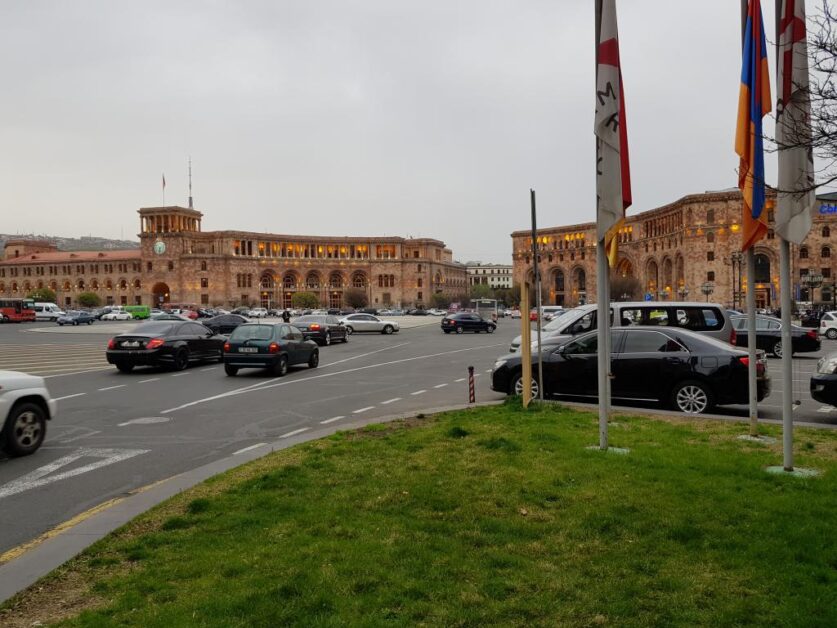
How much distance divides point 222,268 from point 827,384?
134 meters

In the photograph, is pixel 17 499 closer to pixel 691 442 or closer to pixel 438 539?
pixel 438 539

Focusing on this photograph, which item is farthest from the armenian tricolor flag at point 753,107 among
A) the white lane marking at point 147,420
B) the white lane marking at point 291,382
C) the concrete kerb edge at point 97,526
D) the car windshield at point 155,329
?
the car windshield at point 155,329

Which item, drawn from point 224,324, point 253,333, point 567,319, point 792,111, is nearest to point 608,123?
point 792,111

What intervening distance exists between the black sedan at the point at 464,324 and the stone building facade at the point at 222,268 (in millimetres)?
98300

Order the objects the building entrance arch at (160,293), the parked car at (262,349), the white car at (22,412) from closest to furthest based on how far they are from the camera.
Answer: the white car at (22,412) → the parked car at (262,349) → the building entrance arch at (160,293)

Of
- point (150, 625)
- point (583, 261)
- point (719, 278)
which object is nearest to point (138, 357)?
point (150, 625)

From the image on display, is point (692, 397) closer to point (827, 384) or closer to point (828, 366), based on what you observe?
point (827, 384)

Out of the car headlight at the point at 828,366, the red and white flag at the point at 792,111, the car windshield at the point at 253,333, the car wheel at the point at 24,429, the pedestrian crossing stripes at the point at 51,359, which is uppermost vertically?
the red and white flag at the point at 792,111

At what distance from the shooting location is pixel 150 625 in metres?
3.51

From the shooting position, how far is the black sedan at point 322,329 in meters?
31.7

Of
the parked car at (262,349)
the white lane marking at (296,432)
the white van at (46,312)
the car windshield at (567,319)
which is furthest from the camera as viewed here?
the white van at (46,312)

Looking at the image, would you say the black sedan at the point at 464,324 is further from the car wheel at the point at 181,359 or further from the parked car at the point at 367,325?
the car wheel at the point at 181,359

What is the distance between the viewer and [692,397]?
10.9m

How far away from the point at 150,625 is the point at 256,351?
1461cm
